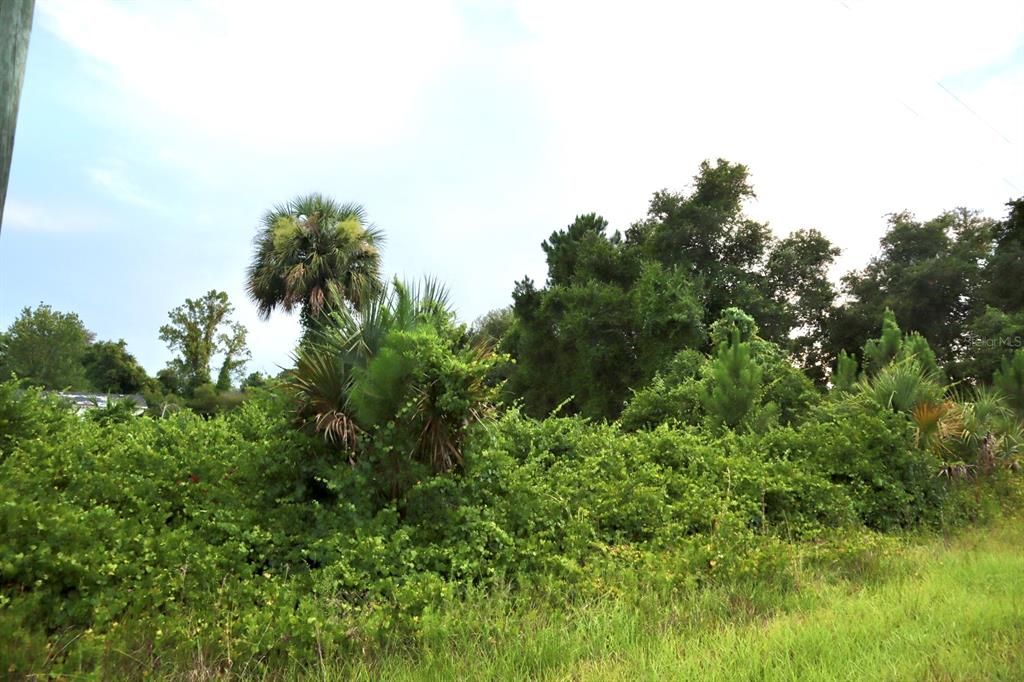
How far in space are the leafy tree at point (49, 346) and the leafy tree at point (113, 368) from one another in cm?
250

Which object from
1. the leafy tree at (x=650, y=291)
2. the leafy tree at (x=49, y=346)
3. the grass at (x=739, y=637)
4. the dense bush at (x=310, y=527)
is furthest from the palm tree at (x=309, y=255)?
the leafy tree at (x=49, y=346)

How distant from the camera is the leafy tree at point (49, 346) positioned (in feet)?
133

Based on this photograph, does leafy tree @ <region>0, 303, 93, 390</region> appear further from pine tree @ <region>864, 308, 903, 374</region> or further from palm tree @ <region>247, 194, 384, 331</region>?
pine tree @ <region>864, 308, 903, 374</region>

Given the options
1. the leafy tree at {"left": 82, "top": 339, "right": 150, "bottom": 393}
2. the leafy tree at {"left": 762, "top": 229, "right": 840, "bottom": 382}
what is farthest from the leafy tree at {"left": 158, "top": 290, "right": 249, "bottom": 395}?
the leafy tree at {"left": 762, "top": 229, "right": 840, "bottom": 382}

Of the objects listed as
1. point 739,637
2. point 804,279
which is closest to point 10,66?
point 739,637

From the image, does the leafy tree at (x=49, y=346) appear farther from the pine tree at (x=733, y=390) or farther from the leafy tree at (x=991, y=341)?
the leafy tree at (x=991, y=341)

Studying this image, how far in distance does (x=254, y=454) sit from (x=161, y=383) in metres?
43.5

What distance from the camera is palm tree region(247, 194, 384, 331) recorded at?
19.5 meters

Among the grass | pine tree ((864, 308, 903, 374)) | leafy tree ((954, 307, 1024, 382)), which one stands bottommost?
the grass

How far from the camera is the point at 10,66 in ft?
10.3

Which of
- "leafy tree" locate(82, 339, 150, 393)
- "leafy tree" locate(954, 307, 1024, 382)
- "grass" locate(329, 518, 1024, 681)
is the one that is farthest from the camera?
"leafy tree" locate(82, 339, 150, 393)

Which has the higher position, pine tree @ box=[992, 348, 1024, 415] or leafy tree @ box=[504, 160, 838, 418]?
leafy tree @ box=[504, 160, 838, 418]

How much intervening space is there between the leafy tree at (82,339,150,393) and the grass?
4696 centimetres

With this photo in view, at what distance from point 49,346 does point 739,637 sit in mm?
48724
